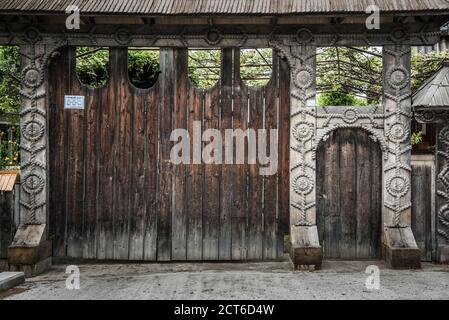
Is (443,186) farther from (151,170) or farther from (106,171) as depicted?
(106,171)

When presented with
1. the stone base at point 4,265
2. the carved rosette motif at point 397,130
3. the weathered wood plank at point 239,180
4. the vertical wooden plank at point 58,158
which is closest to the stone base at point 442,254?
the carved rosette motif at point 397,130

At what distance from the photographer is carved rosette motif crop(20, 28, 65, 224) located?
7.04 meters

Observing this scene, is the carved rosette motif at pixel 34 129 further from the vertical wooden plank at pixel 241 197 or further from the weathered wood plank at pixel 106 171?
the vertical wooden plank at pixel 241 197

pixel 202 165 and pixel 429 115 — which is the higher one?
pixel 429 115

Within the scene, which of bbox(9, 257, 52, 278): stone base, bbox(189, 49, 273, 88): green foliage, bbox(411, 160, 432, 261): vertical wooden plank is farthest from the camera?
bbox(189, 49, 273, 88): green foliage

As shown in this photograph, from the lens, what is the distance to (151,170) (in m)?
7.25

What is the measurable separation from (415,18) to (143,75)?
6.22 metres

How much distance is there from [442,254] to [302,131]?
3050 mm

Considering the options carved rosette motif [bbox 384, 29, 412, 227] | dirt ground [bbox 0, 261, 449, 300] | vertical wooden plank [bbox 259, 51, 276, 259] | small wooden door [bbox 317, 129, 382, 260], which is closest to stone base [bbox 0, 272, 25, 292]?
dirt ground [bbox 0, 261, 449, 300]

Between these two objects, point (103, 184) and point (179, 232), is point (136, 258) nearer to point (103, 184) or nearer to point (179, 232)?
point (179, 232)

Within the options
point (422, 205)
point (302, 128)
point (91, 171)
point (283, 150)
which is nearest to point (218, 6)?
point (302, 128)

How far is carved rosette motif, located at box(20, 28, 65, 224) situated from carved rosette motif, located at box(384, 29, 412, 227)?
5.42 meters

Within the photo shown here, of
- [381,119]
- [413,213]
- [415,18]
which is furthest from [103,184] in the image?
[415,18]

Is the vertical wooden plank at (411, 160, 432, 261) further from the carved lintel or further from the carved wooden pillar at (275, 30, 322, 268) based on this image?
the carved wooden pillar at (275, 30, 322, 268)
